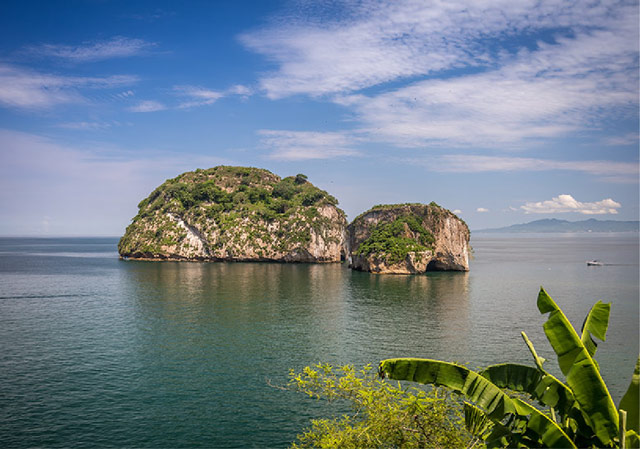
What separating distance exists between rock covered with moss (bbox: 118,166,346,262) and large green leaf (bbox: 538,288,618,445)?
4255 inches

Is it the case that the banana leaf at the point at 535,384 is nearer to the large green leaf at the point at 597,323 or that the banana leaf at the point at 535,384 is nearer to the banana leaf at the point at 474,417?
the banana leaf at the point at 474,417

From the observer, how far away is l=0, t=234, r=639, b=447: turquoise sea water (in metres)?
22.9

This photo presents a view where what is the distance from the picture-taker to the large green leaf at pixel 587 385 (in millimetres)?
9875

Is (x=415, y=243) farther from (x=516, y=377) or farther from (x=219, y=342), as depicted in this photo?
(x=516, y=377)

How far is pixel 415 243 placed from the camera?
306 ft

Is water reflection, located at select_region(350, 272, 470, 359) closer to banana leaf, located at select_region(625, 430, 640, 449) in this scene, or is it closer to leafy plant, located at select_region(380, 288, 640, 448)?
leafy plant, located at select_region(380, 288, 640, 448)

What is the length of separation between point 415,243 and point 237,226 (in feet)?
173

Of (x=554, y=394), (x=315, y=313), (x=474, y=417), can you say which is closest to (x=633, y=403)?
(x=554, y=394)

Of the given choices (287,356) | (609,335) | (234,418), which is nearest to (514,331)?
(609,335)

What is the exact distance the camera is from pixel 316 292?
65.7m

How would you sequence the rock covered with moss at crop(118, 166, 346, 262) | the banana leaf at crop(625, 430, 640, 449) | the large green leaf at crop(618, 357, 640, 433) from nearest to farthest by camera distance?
the banana leaf at crop(625, 430, 640, 449)
the large green leaf at crop(618, 357, 640, 433)
the rock covered with moss at crop(118, 166, 346, 262)

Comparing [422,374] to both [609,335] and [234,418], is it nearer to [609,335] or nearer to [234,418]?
[234,418]

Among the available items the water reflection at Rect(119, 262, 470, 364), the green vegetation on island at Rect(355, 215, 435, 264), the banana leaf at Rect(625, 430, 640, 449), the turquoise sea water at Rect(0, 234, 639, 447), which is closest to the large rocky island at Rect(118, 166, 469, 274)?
the green vegetation on island at Rect(355, 215, 435, 264)

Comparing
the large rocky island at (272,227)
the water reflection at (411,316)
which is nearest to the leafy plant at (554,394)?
the water reflection at (411,316)
